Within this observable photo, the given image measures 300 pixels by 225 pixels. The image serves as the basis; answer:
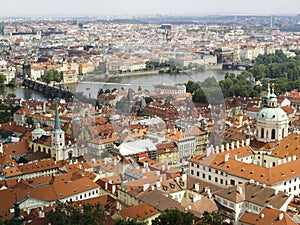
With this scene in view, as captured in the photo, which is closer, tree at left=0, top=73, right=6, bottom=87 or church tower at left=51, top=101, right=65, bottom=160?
church tower at left=51, top=101, right=65, bottom=160

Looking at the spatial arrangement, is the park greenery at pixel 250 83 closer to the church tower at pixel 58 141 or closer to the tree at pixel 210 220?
the tree at pixel 210 220

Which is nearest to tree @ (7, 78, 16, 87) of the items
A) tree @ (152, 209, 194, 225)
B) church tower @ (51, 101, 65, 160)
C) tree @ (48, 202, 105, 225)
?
church tower @ (51, 101, 65, 160)

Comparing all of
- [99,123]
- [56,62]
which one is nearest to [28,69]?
[56,62]

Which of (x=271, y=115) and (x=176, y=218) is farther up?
(x=271, y=115)

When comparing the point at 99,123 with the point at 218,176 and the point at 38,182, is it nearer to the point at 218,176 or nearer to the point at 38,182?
the point at 38,182

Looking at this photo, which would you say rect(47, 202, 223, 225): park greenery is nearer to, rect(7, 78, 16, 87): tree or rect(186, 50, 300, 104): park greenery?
rect(186, 50, 300, 104): park greenery

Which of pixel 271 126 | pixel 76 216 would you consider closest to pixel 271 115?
pixel 271 126

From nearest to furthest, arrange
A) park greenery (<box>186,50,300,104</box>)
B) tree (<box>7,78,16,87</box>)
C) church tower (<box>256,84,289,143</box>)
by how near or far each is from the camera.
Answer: park greenery (<box>186,50,300,104</box>), church tower (<box>256,84,289,143</box>), tree (<box>7,78,16,87</box>)

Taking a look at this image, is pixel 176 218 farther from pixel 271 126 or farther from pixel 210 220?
pixel 271 126

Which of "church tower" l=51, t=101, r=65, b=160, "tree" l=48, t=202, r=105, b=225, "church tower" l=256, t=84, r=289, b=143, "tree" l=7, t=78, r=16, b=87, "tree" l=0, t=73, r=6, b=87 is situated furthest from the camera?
"tree" l=7, t=78, r=16, b=87
